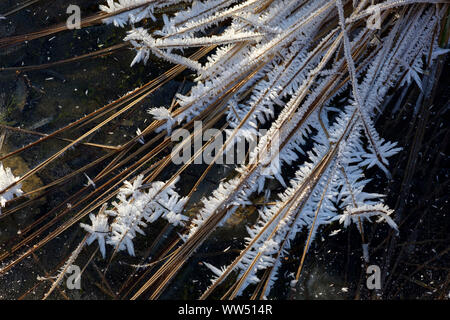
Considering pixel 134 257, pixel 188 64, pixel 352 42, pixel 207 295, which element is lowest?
pixel 207 295

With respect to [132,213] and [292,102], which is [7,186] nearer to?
[132,213]

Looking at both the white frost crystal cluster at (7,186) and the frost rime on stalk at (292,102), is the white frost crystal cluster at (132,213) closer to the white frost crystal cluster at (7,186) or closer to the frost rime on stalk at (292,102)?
the frost rime on stalk at (292,102)

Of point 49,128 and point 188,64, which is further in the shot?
point 49,128

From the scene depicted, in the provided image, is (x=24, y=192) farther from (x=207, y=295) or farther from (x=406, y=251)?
(x=406, y=251)

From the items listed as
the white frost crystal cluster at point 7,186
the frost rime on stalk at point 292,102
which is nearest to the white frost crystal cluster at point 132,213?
the frost rime on stalk at point 292,102

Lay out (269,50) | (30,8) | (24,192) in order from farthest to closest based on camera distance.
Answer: (30,8) → (24,192) → (269,50)

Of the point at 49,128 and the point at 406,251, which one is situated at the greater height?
the point at 49,128

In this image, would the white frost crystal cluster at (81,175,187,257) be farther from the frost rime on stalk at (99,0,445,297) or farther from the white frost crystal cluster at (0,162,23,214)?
the white frost crystal cluster at (0,162,23,214)

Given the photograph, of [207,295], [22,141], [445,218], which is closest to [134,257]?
[207,295]

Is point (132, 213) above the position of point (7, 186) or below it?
below

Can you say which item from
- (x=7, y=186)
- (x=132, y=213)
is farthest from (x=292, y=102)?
(x=7, y=186)

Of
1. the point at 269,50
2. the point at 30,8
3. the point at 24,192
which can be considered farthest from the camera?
the point at 30,8
